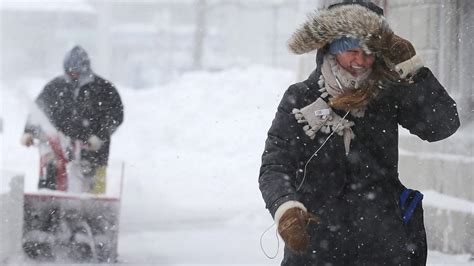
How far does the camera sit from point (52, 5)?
40438mm

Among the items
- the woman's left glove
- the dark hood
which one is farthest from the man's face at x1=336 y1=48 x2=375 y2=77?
the dark hood

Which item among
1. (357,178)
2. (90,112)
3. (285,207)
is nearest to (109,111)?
(90,112)

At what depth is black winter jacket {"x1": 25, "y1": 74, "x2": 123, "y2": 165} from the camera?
335 inches

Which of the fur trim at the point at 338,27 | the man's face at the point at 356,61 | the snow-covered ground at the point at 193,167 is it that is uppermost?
the fur trim at the point at 338,27

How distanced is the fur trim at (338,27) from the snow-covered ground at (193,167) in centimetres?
421

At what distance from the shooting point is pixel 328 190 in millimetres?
3561

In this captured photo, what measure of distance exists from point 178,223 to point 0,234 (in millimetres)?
3329

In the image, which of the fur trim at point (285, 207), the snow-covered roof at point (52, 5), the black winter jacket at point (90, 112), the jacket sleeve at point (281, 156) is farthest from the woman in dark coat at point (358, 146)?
the snow-covered roof at point (52, 5)

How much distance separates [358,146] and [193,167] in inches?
492

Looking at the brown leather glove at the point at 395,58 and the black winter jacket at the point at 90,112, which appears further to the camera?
the black winter jacket at the point at 90,112

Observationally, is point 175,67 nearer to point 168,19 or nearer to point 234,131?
point 168,19

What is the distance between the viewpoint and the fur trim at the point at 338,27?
3.59 metres

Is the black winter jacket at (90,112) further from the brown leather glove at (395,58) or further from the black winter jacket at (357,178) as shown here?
the brown leather glove at (395,58)

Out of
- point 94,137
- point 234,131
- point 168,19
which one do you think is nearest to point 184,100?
point 234,131
